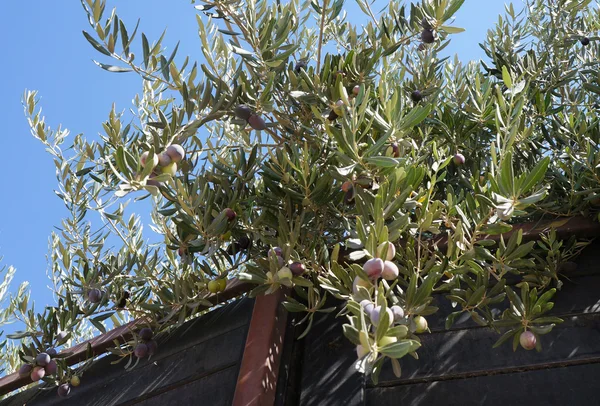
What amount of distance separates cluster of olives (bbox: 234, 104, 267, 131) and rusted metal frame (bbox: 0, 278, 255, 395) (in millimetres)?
555

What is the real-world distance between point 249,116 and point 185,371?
3.01 feet

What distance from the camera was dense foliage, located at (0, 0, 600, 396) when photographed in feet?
4.88

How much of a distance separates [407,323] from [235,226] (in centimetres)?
71

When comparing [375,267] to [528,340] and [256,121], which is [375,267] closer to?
[528,340]

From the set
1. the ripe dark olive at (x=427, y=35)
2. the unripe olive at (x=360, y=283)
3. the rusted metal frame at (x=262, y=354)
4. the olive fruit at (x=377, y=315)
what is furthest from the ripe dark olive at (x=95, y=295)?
the ripe dark olive at (x=427, y=35)

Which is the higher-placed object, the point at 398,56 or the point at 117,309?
the point at 398,56

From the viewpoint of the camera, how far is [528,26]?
3.28 meters

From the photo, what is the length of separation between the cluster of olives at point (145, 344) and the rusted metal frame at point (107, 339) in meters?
0.04

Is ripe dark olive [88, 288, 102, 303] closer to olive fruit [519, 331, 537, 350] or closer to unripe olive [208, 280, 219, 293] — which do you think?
unripe olive [208, 280, 219, 293]

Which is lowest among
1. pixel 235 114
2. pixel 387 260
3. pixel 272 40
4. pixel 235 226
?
pixel 387 260

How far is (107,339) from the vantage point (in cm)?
232

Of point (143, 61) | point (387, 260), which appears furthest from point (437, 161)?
point (143, 61)

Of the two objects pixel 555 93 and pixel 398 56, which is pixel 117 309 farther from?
pixel 555 93

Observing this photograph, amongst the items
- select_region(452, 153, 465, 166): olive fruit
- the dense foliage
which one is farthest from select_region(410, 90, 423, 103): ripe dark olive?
select_region(452, 153, 465, 166): olive fruit
